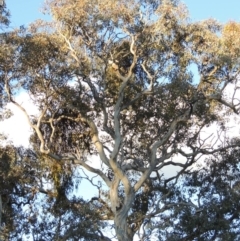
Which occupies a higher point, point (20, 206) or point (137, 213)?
point (20, 206)

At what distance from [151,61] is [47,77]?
3.08 meters

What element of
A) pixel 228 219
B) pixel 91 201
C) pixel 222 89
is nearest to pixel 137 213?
pixel 91 201

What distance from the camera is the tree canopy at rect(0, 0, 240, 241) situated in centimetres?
1969

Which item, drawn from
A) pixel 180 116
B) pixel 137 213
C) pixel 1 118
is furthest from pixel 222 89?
pixel 1 118

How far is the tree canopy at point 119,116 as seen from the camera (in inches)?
775

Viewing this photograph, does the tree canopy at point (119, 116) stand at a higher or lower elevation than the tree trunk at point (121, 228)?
higher

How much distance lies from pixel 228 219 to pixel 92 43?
263 inches

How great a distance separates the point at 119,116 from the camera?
65.9 ft

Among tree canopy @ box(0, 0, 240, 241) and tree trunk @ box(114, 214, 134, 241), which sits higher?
tree canopy @ box(0, 0, 240, 241)

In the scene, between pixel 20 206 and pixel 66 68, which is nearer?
pixel 66 68

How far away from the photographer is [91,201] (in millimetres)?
20953

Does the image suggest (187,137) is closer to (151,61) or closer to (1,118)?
(151,61)

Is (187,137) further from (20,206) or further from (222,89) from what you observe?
(20,206)

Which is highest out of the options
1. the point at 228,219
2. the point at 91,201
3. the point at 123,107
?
the point at 123,107
